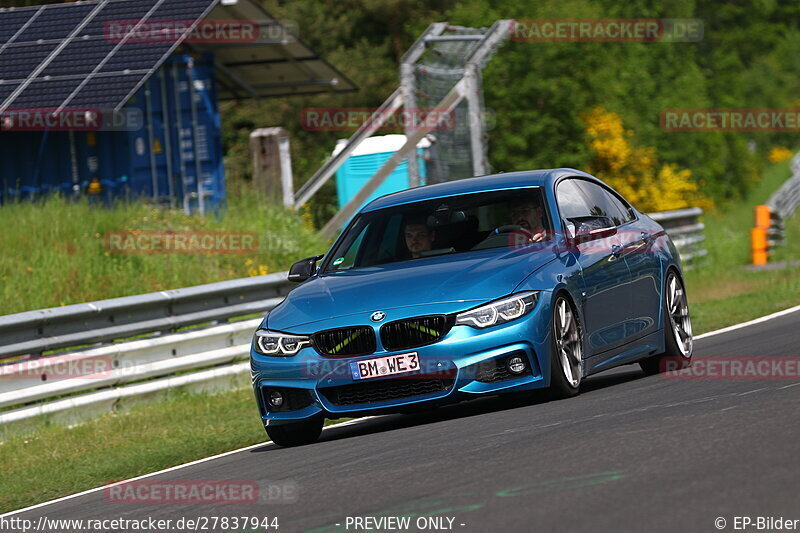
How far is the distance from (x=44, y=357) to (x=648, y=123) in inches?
1204

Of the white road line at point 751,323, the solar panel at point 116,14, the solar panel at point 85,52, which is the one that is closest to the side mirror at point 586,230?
the white road line at point 751,323

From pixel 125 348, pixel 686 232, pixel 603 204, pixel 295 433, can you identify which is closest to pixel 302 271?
pixel 295 433

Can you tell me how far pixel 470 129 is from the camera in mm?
22828

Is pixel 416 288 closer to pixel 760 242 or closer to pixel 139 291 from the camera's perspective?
pixel 139 291

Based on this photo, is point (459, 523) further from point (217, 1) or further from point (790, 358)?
point (217, 1)

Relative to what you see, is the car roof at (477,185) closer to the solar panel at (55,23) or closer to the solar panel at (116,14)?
the solar panel at (116,14)

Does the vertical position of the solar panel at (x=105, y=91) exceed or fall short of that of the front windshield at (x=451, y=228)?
it falls short

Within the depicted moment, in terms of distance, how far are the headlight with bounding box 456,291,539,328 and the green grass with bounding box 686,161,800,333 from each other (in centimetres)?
673

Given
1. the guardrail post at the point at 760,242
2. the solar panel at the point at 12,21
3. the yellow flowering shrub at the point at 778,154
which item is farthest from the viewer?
the yellow flowering shrub at the point at 778,154

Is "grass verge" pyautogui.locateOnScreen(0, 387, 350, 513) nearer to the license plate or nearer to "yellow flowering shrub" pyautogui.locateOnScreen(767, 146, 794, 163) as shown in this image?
the license plate

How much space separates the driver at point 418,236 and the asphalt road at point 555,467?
1.13 meters

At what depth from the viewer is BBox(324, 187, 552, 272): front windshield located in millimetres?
9789

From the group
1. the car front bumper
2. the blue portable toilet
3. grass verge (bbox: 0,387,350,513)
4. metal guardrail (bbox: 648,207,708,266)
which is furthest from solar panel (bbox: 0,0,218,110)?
the car front bumper

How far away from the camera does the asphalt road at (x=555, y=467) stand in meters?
5.50
